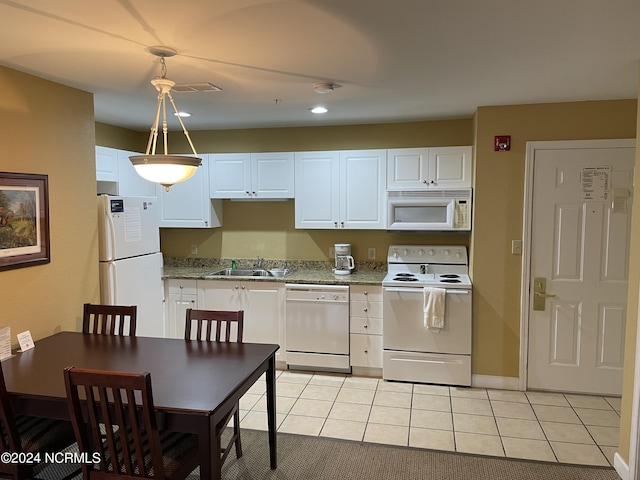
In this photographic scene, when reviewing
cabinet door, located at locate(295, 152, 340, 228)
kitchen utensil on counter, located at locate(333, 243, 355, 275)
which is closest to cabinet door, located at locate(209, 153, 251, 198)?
cabinet door, located at locate(295, 152, 340, 228)

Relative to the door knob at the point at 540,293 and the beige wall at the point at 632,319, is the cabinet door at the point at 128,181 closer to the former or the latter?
the door knob at the point at 540,293

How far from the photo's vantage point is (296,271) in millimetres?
4887

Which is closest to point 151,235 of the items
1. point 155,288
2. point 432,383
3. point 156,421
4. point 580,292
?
point 155,288

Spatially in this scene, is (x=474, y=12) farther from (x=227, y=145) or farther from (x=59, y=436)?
(x=227, y=145)

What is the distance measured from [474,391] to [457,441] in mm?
909

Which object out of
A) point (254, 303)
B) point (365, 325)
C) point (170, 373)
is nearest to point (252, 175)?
point (254, 303)

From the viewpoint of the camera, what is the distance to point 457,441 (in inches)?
122

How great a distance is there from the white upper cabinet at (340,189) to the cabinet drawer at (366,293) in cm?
61

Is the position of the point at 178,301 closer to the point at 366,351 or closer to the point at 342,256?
the point at 342,256

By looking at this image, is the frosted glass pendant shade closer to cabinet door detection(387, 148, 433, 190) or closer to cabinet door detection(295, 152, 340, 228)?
cabinet door detection(295, 152, 340, 228)

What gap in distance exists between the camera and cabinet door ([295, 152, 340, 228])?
14.8 feet

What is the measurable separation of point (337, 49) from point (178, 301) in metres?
3.12

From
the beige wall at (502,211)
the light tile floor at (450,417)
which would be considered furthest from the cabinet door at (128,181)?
the beige wall at (502,211)

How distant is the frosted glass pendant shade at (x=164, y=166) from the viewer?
2.18 metres
